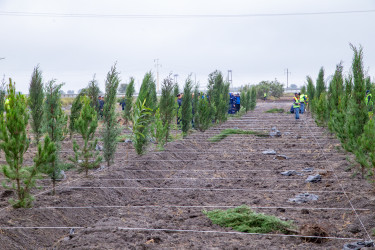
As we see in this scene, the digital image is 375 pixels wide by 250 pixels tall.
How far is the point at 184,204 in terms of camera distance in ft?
20.1

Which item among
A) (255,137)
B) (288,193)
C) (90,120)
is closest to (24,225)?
(90,120)

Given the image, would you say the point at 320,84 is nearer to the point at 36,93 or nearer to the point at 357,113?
the point at 357,113

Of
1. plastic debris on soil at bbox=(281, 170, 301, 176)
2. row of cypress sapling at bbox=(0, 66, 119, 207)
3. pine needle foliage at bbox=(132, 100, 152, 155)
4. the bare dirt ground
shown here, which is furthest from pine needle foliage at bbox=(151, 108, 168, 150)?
plastic debris on soil at bbox=(281, 170, 301, 176)

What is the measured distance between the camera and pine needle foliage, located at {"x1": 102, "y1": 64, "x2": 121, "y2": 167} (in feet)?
26.8

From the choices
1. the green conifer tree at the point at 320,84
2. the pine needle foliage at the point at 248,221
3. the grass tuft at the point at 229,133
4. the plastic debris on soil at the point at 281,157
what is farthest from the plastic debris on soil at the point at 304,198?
the green conifer tree at the point at 320,84

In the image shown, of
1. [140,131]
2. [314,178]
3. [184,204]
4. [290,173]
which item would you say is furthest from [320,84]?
[184,204]

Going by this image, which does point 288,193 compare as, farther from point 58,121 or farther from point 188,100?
point 188,100

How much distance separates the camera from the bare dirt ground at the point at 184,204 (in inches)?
173

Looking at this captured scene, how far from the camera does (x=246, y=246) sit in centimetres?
416

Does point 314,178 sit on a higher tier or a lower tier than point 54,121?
lower

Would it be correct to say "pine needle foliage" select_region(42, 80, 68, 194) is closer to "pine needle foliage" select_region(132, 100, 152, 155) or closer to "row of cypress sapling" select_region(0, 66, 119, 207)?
"row of cypress sapling" select_region(0, 66, 119, 207)

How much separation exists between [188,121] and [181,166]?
442 centimetres

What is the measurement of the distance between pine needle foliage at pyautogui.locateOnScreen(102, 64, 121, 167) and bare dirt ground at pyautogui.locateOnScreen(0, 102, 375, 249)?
0.45 m

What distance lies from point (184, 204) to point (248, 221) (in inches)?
60.2
